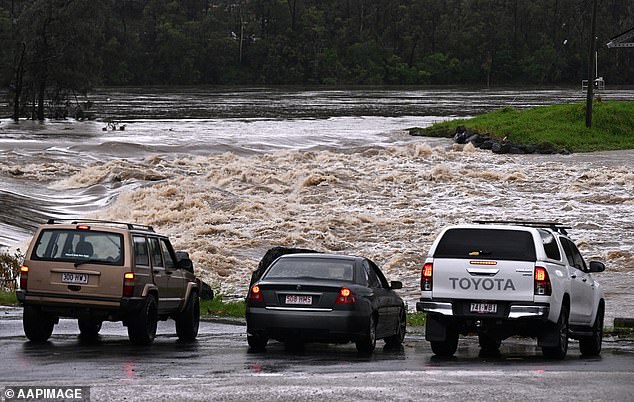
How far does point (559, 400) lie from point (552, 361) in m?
4.17

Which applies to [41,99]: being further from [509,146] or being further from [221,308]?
[221,308]

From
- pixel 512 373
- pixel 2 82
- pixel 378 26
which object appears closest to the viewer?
pixel 512 373

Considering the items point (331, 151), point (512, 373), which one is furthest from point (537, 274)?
point (331, 151)

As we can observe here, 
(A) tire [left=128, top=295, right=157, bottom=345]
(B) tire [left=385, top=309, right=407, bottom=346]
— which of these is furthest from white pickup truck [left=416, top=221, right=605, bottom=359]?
(A) tire [left=128, top=295, right=157, bottom=345]

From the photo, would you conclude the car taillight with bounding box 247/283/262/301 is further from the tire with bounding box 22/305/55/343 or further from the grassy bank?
the grassy bank

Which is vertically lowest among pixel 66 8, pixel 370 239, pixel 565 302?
pixel 370 239

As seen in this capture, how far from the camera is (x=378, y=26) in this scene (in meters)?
171

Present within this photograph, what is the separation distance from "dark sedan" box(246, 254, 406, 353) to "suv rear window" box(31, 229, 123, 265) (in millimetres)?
1757

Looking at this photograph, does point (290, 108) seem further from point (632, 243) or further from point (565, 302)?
point (565, 302)

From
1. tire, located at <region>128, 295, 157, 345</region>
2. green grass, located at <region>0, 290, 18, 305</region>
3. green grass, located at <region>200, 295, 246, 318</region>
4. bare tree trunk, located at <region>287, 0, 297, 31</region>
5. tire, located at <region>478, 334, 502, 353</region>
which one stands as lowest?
green grass, located at <region>200, 295, 246, 318</region>

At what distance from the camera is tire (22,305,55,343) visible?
1452 centimetres

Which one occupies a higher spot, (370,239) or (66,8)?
(66,8)

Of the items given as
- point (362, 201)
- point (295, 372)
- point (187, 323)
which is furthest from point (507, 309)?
point (362, 201)

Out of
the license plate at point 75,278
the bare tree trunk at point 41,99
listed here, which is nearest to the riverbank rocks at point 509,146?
the bare tree trunk at point 41,99
